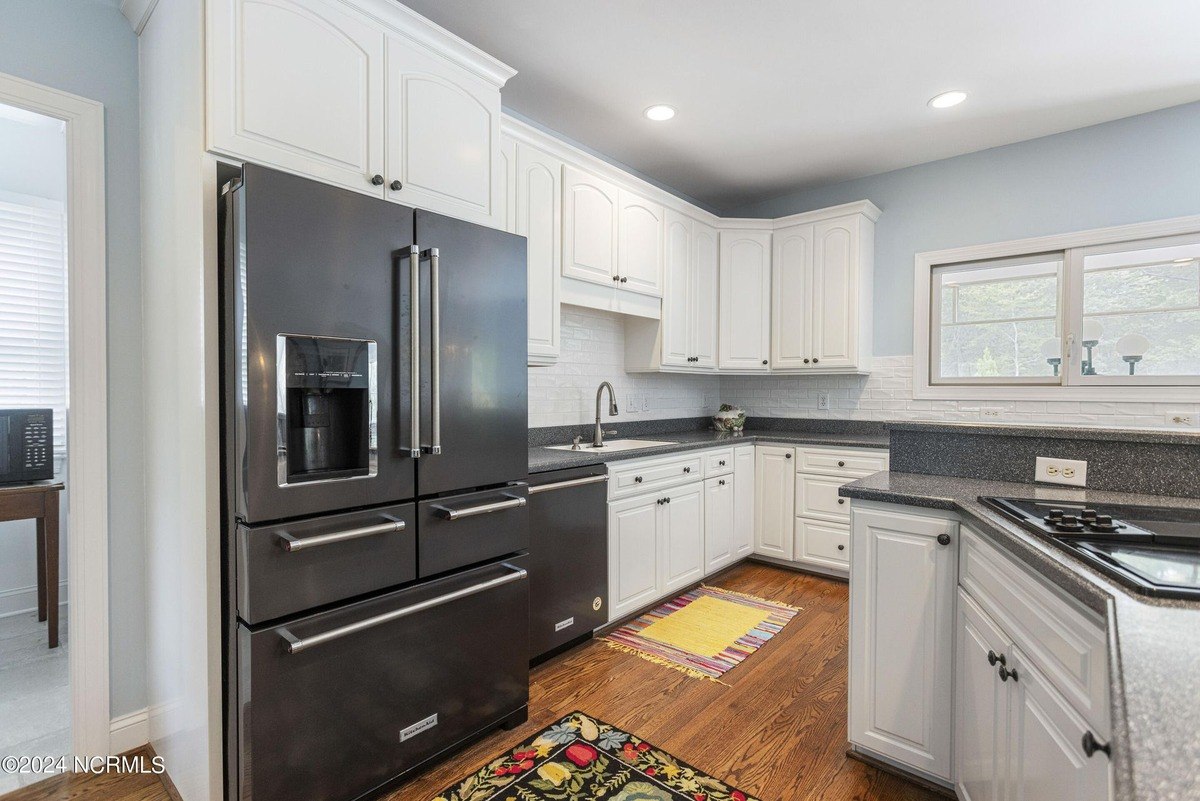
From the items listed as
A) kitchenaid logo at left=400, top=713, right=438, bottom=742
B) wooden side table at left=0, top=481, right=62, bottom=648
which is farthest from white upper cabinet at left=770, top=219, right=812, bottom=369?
wooden side table at left=0, top=481, right=62, bottom=648

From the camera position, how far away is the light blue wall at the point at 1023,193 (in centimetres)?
Result: 321

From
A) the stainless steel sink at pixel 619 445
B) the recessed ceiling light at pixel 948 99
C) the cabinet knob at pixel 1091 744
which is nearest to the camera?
the cabinet knob at pixel 1091 744

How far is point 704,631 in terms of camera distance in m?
3.02

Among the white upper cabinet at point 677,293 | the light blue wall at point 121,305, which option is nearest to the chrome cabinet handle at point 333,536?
the light blue wall at point 121,305

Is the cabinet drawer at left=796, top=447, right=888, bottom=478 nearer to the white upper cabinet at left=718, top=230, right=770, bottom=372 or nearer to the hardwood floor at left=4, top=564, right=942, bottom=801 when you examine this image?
the white upper cabinet at left=718, top=230, right=770, bottom=372

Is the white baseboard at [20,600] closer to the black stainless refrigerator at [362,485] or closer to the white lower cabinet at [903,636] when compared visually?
the black stainless refrigerator at [362,485]

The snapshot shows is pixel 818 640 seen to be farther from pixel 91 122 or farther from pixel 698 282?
pixel 91 122

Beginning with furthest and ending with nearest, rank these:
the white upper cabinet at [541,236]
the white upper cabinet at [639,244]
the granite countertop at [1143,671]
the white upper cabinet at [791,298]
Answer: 1. the white upper cabinet at [791,298]
2. the white upper cabinet at [639,244]
3. the white upper cabinet at [541,236]
4. the granite countertop at [1143,671]

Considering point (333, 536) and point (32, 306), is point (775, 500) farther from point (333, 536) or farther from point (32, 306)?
point (32, 306)

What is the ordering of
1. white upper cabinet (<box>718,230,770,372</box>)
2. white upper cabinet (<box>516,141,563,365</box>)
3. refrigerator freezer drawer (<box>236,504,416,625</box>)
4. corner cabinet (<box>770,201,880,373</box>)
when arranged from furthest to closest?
white upper cabinet (<box>718,230,770,372</box>)
corner cabinet (<box>770,201,880,373</box>)
white upper cabinet (<box>516,141,563,365</box>)
refrigerator freezer drawer (<box>236,504,416,625</box>)

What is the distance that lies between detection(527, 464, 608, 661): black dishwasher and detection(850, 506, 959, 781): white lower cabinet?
119cm

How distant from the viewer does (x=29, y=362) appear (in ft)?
10.3

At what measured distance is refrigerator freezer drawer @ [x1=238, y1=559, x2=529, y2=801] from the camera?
152 cm

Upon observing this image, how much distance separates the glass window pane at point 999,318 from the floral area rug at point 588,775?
126 inches
